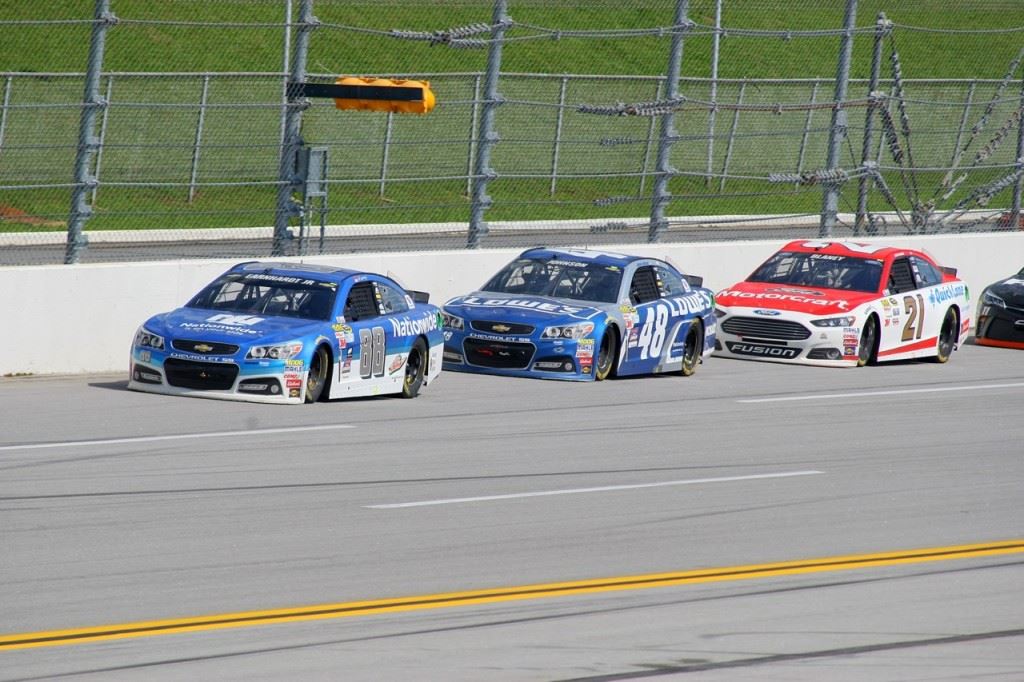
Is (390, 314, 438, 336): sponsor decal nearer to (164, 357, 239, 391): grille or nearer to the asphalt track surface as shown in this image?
the asphalt track surface

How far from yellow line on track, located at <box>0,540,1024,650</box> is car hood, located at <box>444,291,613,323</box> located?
756cm

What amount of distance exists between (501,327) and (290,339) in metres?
3.15

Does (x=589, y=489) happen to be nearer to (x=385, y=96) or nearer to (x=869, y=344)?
(x=385, y=96)

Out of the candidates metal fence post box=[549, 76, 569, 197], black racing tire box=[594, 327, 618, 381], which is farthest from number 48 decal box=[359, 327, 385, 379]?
metal fence post box=[549, 76, 569, 197]

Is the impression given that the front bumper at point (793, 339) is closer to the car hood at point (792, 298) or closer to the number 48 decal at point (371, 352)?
the car hood at point (792, 298)

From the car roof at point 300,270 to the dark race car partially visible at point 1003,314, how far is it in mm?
→ 9747

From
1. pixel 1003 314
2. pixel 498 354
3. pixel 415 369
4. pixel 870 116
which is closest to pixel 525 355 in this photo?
pixel 498 354

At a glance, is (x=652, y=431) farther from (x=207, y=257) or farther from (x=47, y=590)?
(x=47, y=590)

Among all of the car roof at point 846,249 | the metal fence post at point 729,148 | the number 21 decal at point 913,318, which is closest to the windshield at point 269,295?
the car roof at point 846,249

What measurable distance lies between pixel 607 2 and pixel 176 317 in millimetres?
8707

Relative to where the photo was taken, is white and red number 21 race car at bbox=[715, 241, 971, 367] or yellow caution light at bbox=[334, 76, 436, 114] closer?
yellow caution light at bbox=[334, 76, 436, 114]

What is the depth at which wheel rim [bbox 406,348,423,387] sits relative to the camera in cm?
1639

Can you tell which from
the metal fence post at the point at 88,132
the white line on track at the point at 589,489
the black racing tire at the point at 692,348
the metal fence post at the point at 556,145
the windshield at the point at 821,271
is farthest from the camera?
the windshield at the point at 821,271

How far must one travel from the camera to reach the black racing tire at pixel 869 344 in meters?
20.3
